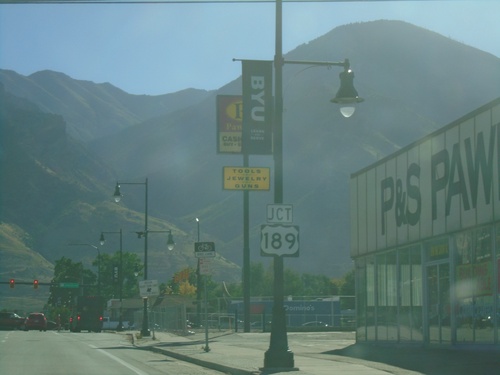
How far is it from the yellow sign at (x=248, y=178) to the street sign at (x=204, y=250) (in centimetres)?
214

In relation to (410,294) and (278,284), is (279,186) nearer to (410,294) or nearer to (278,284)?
(278,284)

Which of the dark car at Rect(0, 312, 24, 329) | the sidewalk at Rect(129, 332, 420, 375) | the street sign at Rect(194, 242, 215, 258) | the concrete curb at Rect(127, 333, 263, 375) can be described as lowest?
the concrete curb at Rect(127, 333, 263, 375)

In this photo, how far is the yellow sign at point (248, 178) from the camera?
87.6 feet

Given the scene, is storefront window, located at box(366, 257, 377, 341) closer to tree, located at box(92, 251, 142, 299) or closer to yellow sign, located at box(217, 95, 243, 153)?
yellow sign, located at box(217, 95, 243, 153)

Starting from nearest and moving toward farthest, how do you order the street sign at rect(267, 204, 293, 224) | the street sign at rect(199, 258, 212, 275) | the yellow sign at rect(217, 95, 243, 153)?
Result: the street sign at rect(267, 204, 293, 224) → the street sign at rect(199, 258, 212, 275) → the yellow sign at rect(217, 95, 243, 153)

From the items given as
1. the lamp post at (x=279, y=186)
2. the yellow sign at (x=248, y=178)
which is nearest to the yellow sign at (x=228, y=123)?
the yellow sign at (x=248, y=178)

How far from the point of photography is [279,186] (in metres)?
20.8

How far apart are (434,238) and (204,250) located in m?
7.18

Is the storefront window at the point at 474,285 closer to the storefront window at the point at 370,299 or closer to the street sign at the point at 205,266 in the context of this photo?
the storefront window at the point at 370,299

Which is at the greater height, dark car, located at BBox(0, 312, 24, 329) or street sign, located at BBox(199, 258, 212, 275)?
street sign, located at BBox(199, 258, 212, 275)

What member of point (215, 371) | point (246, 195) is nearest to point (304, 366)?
point (215, 371)

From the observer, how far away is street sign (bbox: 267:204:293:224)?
806 inches

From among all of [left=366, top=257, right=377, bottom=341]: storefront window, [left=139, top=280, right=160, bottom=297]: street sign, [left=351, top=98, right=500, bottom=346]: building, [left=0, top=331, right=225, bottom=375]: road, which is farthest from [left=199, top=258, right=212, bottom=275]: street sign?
[left=139, top=280, right=160, bottom=297]: street sign

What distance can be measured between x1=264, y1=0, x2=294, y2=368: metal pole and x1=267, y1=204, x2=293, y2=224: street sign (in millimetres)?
276
